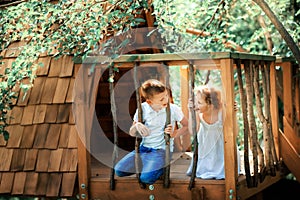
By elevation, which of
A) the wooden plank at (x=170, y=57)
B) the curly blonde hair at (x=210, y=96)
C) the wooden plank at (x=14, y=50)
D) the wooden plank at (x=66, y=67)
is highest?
the wooden plank at (x=14, y=50)

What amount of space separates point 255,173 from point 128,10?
2.17m

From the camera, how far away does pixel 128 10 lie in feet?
19.9

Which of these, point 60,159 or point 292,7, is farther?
point 292,7

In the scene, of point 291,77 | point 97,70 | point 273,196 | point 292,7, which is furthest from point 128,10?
point 273,196

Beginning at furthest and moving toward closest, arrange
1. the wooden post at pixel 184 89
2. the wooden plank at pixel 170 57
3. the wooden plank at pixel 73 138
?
the wooden post at pixel 184 89 → the wooden plank at pixel 73 138 → the wooden plank at pixel 170 57

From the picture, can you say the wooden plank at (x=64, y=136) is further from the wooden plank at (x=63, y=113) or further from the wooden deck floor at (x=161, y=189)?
the wooden deck floor at (x=161, y=189)

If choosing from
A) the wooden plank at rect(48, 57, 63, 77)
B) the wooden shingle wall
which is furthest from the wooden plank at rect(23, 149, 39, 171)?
the wooden plank at rect(48, 57, 63, 77)

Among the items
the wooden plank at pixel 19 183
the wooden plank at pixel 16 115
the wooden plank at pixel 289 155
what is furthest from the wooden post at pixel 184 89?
the wooden plank at pixel 19 183

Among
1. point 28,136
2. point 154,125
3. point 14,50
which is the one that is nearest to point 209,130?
point 154,125

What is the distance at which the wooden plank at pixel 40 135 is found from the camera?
22.1ft

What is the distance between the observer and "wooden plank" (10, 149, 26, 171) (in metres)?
6.76

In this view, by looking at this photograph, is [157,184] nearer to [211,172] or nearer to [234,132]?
[211,172]

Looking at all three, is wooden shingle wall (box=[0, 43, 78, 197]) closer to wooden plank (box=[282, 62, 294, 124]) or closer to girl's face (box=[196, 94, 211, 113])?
girl's face (box=[196, 94, 211, 113])

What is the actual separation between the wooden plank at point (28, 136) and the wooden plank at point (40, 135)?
0.16ft
